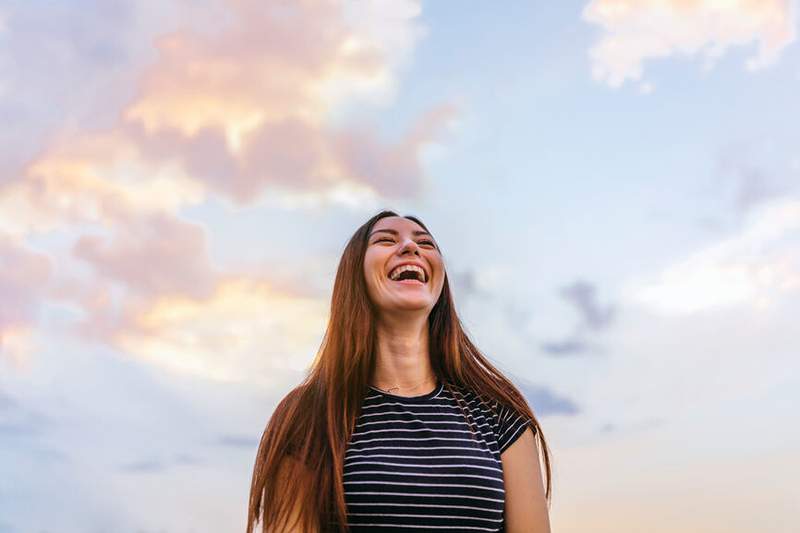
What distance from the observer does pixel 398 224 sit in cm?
720

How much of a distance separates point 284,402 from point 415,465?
4.07 feet

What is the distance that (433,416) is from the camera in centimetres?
673

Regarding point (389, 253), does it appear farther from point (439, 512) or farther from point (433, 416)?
point (439, 512)

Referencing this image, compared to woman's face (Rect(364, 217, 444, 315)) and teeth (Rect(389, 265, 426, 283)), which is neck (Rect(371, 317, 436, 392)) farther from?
teeth (Rect(389, 265, 426, 283))

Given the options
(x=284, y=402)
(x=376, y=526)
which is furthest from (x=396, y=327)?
(x=376, y=526)

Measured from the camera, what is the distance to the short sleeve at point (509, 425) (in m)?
6.89

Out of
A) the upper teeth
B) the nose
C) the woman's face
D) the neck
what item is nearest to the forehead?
the woman's face

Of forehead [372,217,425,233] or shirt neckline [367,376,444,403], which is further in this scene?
forehead [372,217,425,233]

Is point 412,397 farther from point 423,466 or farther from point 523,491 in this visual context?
point 523,491

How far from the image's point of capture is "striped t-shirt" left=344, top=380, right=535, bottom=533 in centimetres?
621

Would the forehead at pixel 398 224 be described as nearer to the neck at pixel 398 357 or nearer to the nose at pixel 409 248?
the nose at pixel 409 248

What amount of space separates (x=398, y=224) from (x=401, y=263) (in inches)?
17.1

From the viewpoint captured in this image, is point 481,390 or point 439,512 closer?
point 439,512

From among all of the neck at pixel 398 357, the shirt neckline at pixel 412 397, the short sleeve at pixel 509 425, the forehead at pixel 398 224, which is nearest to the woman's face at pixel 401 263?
the forehead at pixel 398 224
